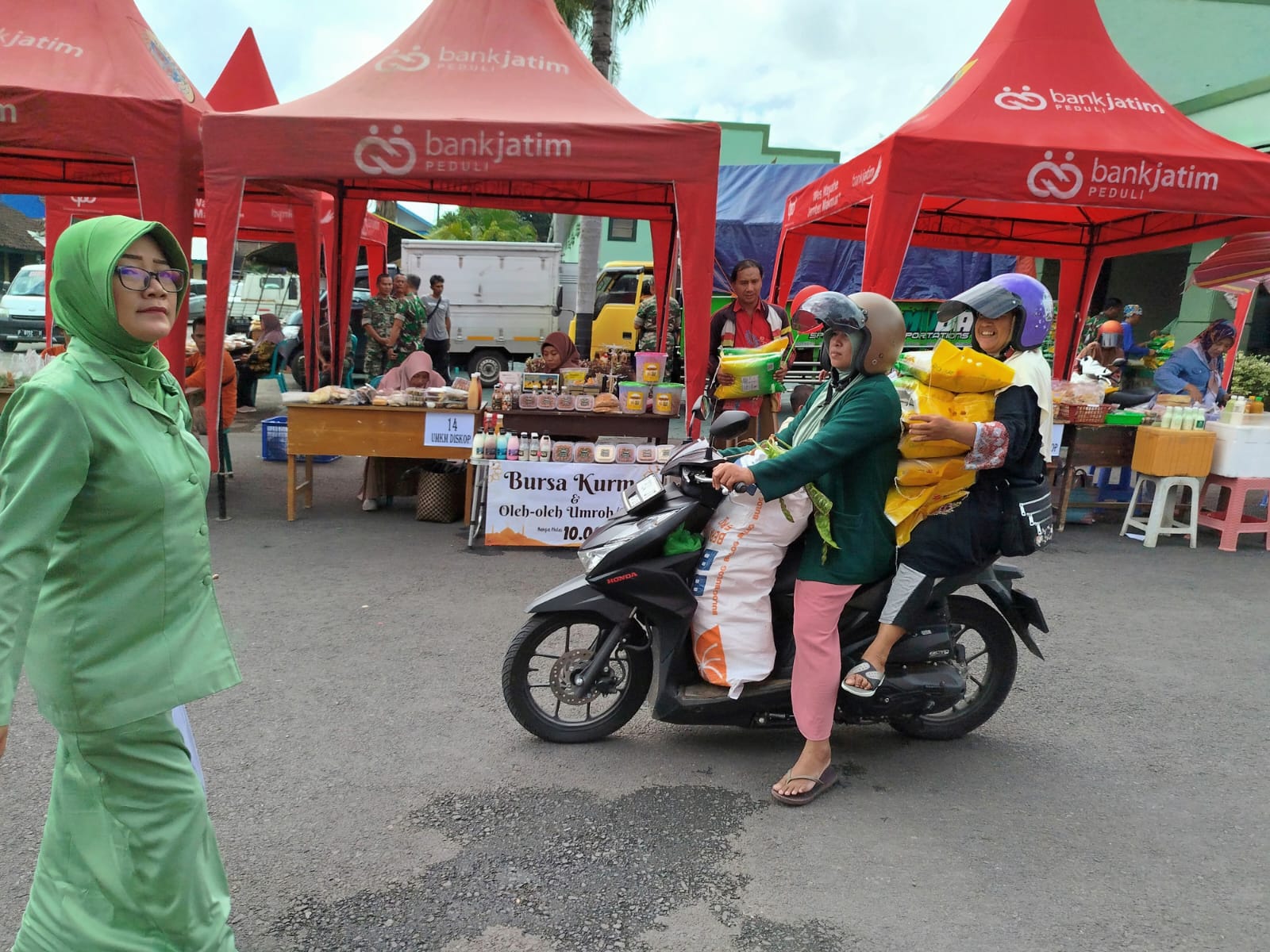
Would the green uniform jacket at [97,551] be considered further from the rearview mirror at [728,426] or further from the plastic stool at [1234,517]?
the plastic stool at [1234,517]

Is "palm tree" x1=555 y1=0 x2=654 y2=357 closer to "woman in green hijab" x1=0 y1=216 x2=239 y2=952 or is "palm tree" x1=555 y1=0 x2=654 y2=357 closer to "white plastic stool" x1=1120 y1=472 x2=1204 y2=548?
"white plastic stool" x1=1120 y1=472 x2=1204 y2=548

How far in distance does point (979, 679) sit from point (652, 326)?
581cm

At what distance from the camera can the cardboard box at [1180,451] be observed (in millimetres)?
7051

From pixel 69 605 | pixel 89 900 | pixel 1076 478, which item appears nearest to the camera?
pixel 69 605

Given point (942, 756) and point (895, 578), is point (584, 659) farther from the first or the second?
point (942, 756)

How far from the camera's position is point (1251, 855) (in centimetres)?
301

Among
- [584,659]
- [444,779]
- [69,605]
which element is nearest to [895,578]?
[584,659]

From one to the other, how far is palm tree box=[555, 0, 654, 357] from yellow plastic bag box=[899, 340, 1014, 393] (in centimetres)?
1018

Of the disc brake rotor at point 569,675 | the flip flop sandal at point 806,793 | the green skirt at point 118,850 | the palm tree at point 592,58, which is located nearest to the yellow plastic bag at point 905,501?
the flip flop sandal at point 806,793

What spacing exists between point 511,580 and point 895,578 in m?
3.08

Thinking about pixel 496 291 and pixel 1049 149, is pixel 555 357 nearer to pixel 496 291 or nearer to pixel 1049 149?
pixel 1049 149

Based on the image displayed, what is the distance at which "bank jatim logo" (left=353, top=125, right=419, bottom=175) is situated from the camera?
6.58 m

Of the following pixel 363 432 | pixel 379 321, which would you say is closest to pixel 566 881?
pixel 363 432

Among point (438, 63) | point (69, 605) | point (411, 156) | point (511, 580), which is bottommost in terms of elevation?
point (511, 580)
